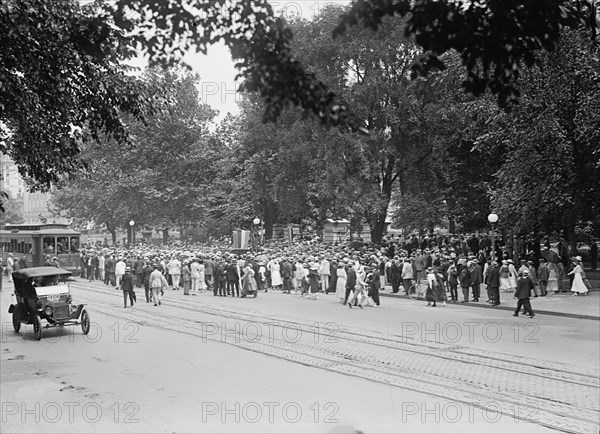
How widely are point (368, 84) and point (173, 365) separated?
70.3 feet

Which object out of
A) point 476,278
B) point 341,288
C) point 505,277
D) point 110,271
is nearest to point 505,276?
point 505,277

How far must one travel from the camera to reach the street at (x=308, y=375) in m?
8.41

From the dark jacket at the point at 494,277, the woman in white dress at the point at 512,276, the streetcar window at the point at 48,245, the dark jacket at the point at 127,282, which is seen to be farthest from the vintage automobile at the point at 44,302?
the streetcar window at the point at 48,245

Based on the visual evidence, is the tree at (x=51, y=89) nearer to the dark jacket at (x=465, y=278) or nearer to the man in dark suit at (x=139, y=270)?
the dark jacket at (x=465, y=278)

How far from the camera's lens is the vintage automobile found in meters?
16.0

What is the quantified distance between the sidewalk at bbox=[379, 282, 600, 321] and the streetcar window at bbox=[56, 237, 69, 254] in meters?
21.6

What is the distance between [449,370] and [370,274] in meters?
11.1

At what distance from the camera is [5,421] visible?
8711 mm

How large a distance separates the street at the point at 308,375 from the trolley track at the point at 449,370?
0.03 metres

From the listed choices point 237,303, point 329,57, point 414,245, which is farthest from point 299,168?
point 237,303

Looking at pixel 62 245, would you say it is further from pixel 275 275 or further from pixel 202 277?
pixel 275 275

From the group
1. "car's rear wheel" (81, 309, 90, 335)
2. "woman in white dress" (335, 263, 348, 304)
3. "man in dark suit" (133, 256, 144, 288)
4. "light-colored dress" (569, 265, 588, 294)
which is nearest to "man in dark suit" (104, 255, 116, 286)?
"man in dark suit" (133, 256, 144, 288)

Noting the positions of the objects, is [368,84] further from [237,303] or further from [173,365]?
[173,365]

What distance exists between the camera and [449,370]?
36.5ft
